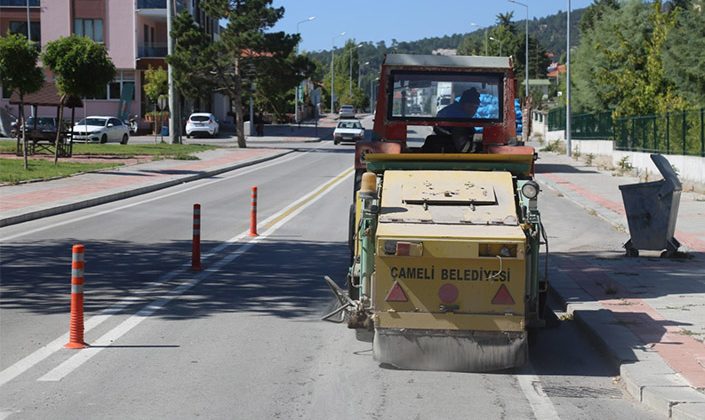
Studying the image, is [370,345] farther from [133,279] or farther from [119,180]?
[119,180]

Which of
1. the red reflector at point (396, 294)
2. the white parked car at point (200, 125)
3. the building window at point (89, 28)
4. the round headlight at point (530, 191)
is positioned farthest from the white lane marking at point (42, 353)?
the building window at point (89, 28)

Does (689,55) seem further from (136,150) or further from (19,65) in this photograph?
(136,150)

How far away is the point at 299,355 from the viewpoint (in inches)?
356

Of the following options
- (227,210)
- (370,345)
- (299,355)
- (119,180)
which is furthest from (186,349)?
(119,180)

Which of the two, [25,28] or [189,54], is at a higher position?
[25,28]

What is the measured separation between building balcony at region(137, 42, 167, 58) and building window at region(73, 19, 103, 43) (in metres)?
2.70

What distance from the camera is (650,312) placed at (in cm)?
1074

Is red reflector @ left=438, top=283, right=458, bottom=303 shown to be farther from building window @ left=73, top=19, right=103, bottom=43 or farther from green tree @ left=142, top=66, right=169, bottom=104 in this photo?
building window @ left=73, top=19, right=103, bottom=43

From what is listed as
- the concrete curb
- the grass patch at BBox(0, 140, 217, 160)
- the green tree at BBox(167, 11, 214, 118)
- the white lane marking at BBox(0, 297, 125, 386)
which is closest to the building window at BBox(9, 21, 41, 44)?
the green tree at BBox(167, 11, 214, 118)

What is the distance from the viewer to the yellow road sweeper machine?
8.23m

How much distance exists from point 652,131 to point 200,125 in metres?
38.1

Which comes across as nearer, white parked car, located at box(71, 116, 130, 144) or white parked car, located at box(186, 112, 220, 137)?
white parked car, located at box(71, 116, 130, 144)

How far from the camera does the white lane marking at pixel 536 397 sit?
7.30 meters

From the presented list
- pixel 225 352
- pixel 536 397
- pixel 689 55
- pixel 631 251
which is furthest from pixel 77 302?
pixel 689 55
